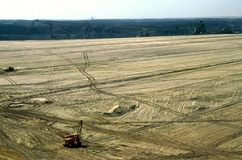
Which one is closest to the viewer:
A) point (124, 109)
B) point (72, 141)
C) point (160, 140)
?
point (72, 141)

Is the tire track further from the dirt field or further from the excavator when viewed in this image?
the excavator

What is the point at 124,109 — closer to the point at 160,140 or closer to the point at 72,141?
the point at 160,140

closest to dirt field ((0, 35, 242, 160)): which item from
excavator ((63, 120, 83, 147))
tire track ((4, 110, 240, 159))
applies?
tire track ((4, 110, 240, 159))

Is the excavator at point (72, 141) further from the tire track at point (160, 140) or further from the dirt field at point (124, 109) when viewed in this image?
the tire track at point (160, 140)

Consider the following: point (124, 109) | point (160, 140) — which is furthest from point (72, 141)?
point (124, 109)

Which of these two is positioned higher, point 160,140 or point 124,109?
point 124,109

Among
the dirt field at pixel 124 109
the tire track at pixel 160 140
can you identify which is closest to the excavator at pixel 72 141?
the dirt field at pixel 124 109

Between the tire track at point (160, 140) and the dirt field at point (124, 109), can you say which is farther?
the dirt field at point (124, 109)

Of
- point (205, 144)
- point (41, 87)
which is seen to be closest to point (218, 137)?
point (205, 144)

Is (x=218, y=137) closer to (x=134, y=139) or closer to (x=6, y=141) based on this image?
(x=134, y=139)
